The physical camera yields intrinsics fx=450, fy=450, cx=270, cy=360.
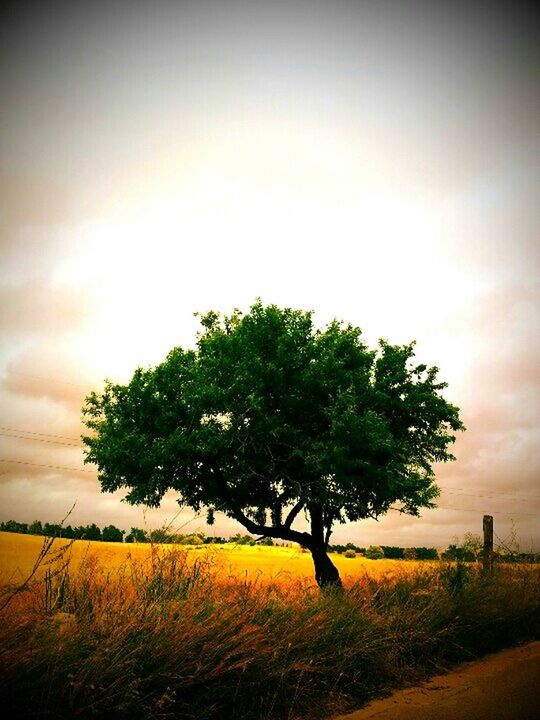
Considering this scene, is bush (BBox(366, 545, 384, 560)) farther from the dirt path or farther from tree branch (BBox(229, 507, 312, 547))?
the dirt path

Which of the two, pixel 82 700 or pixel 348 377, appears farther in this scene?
pixel 348 377

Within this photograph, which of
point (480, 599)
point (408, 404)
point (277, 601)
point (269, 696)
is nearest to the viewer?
point (269, 696)

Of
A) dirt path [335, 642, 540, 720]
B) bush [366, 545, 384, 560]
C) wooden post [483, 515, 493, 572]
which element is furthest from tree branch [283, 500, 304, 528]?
bush [366, 545, 384, 560]

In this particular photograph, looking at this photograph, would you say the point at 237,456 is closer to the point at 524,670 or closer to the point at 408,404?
the point at 408,404

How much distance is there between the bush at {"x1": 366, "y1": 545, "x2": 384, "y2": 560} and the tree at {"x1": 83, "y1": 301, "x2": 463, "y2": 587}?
3865cm

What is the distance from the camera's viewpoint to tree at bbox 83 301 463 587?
Result: 568 inches

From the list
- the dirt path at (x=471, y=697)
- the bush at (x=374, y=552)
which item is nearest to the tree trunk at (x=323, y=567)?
the dirt path at (x=471, y=697)

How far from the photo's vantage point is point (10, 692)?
367 cm

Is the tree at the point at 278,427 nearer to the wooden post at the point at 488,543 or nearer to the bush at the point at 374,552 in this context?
the wooden post at the point at 488,543

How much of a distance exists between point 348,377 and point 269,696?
1122 centimetres

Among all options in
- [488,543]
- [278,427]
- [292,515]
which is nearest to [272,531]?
[292,515]

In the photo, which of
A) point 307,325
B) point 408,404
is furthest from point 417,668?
point 307,325

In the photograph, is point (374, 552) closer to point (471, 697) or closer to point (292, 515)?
point (292, 515)

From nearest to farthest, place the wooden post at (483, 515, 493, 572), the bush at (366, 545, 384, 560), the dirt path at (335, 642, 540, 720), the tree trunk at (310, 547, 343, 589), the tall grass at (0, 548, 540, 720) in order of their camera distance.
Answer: the tall grass at (0, 548, 540, 720)
the dirt path at (335, 642, 540, 720)
the wooden post at (483, 515, 493, 572)
the tree trunk at (310, 547, 343, 589)
the bush at (366, 545, 384, 560)
